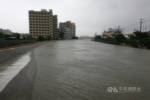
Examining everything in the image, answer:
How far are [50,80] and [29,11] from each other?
118291 millimetres

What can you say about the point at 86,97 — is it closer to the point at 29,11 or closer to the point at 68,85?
the point at 68,85

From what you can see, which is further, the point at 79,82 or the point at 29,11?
the point at 29,11

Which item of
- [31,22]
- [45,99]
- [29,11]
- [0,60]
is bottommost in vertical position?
[45,99]

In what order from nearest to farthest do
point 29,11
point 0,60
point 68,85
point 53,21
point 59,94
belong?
point 59,94 → point 68,85 → point 0,60 → point 29,11 → point 53,21

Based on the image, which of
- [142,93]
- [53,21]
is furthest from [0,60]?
[53,21]

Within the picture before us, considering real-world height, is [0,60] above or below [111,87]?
above

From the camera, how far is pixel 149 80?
23.2 ft

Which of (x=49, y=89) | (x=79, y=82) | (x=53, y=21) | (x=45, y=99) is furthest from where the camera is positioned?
(x=53, y=21)
